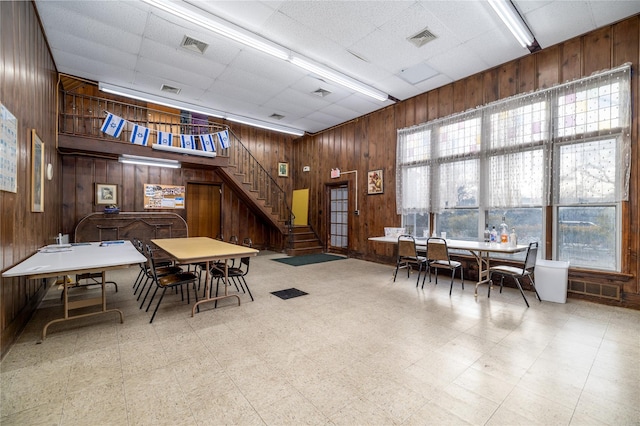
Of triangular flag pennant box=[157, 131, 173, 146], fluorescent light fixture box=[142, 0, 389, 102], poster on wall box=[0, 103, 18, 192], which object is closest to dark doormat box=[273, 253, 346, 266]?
triangular flag pennant box=[157, 131, 173, 146]

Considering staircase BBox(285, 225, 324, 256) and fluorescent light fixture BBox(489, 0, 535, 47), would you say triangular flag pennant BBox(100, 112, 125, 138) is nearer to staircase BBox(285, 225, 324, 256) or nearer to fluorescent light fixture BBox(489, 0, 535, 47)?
staircase BBox(285, 225, 324, 256)

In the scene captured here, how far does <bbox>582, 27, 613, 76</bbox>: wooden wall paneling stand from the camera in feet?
12.3

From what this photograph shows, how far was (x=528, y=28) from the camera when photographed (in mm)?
3842

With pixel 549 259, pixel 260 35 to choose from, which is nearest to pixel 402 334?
pixel 549 259

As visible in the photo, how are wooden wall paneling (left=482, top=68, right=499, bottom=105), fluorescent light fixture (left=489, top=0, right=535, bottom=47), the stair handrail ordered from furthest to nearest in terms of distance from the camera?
the stair handrail < wooden wall paneling (left=482, top=68, right=499, bottom=105) < fluorescent light fixture (left=489, top=0, right=535, bottom=47)

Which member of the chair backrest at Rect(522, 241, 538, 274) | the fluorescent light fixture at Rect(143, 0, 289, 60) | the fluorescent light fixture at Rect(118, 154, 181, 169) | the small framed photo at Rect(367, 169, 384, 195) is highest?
the fluorescent light fixture at Rect(143, 0, 289, 60)

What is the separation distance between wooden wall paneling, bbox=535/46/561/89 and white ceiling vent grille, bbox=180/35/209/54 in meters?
5.31

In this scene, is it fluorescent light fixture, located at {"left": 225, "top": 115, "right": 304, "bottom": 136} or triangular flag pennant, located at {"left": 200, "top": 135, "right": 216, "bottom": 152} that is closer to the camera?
triangular flag pennant, located at {"left": 200, "top": 135, "right": 216, "bottom": 152}

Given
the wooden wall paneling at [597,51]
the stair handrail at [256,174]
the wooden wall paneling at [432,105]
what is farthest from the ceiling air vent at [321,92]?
the wooden wall paneling at [597,51]

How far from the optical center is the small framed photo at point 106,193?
20.7 ft

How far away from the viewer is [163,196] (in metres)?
7.13

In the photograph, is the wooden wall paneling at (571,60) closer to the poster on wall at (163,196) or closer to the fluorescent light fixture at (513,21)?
the fluorescent light fixture at (513,21)

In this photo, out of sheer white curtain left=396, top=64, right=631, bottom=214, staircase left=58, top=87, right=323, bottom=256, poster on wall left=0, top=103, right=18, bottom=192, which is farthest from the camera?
staircase left=58, top=87, right=323, bottom=256

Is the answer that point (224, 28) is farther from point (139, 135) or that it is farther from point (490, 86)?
point (490, 86)
